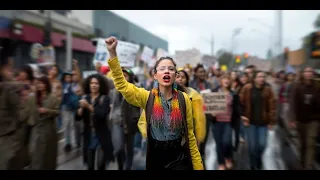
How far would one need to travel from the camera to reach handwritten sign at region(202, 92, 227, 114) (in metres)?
7.19

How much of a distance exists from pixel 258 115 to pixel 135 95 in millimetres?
4250

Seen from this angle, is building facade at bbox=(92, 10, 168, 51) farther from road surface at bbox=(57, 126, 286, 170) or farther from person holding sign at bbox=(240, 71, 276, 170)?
person holding sign at bbox=(240, 71, 276, 170)

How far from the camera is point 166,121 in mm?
3410

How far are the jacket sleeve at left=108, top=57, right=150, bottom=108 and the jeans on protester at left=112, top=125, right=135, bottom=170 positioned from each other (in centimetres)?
312

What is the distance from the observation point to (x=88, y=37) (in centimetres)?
2927

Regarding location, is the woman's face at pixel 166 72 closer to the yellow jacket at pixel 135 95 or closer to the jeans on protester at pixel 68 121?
the yellow jacket at pixel 135 95

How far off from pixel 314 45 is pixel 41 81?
4.89 m

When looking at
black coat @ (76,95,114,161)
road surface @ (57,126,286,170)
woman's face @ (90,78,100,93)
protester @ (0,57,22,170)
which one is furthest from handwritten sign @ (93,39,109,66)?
protester @ (0,57,22,170)

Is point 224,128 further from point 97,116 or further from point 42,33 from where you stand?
A: point 42,33

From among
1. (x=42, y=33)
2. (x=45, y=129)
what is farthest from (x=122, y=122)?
(x=42, y=33)

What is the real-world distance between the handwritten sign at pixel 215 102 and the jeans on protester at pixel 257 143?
0.63 metres

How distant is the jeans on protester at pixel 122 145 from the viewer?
6531mm

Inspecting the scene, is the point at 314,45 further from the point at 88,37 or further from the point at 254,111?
the point at 88,37
